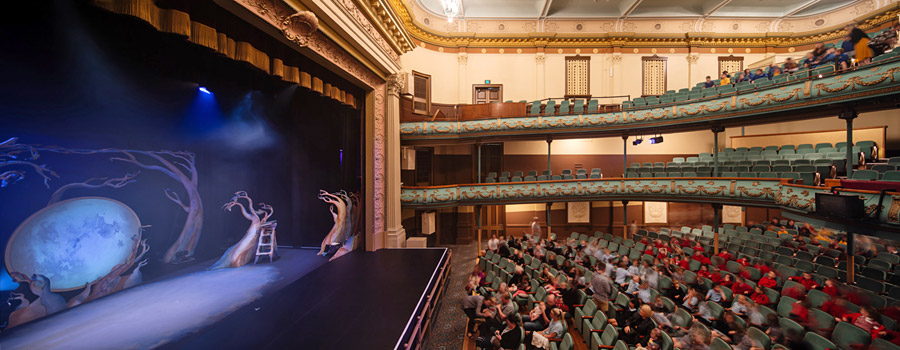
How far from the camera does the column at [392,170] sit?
1014 cm

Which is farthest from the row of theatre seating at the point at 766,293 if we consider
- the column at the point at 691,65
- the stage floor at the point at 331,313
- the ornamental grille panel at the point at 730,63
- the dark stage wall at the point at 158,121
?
the ornamental grille panel at the point at 730,63

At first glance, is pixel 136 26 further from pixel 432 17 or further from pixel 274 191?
pixel 432 17

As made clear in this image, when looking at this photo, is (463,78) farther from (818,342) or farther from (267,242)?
(818,342)

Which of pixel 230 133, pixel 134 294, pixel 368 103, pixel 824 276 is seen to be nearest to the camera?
pixel 134 294

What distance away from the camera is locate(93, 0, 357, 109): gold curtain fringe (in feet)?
12.0

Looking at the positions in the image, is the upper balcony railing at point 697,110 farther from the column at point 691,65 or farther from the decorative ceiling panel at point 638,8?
the column at point 691,65

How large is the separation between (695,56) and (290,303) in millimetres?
19782

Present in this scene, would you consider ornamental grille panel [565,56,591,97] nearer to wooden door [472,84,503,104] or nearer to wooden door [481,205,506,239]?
wooden door [472,84,503,104]

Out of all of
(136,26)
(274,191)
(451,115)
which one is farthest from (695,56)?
(136,26)

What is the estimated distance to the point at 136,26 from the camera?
4320 millimetres

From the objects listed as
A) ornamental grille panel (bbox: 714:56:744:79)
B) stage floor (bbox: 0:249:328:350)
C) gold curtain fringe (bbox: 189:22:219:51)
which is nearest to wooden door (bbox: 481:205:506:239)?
stage floor (bbox: 0:249:328:350)

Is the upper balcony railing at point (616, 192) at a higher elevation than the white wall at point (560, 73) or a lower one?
lower

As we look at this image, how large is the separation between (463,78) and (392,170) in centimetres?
750

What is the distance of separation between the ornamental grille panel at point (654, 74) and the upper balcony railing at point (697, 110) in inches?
167
